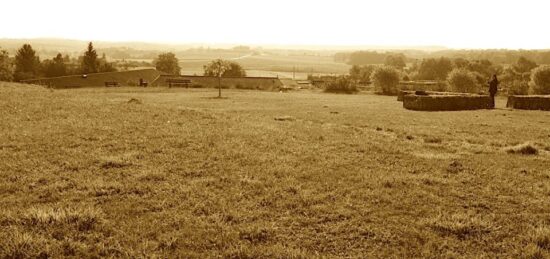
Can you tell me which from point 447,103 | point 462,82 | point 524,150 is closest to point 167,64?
point 462,82

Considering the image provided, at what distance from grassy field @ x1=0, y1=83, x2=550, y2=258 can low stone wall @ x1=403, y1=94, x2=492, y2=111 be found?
23.4 metres

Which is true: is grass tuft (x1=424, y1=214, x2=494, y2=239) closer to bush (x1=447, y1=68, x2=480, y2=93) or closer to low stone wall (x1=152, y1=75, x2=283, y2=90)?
low stone wall (x1=152, y1=75, x2=283, y2=90)

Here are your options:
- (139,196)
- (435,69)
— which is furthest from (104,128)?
(435,69)

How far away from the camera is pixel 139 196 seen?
9.65m

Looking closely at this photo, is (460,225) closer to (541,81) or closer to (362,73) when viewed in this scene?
(541,81)

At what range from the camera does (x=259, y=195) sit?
32.7 feet

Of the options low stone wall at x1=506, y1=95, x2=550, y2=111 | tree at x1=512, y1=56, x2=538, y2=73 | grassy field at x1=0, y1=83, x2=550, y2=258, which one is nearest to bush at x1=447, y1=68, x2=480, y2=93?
tree at x1=512, y1=56, x2=538, y2=73

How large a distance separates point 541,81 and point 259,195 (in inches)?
4542

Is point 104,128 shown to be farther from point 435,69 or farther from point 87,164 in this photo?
point 435,69

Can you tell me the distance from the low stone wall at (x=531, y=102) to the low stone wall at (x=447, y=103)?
2382mm

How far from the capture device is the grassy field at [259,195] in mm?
7434

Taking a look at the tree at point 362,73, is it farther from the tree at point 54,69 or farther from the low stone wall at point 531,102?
the low stone wall at point 531,102

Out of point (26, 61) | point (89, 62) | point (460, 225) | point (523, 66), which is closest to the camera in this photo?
point (460, 225)

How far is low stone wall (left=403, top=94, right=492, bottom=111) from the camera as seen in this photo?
40656mm
